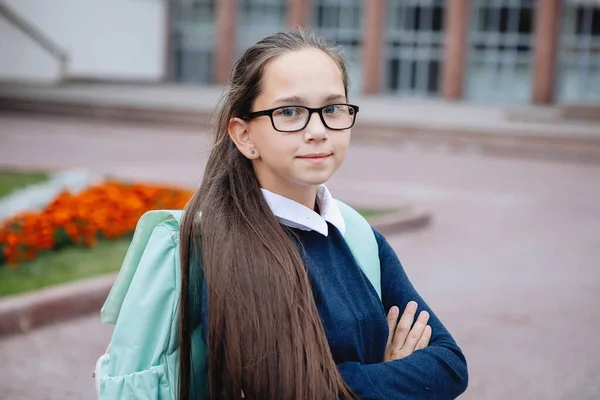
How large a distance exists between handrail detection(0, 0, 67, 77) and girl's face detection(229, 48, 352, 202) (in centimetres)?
2729

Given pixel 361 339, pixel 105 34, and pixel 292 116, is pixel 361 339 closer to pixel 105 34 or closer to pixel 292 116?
pixel 292 116

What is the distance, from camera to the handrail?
27.4 metres

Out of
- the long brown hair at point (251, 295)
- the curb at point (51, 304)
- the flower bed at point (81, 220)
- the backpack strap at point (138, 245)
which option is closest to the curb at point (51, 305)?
the curb at point (51, 304)

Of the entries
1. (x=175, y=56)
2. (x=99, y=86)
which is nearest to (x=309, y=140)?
(x=99, y=86)

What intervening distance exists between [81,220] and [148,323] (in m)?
5.02

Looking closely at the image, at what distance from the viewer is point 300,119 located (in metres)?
2.03

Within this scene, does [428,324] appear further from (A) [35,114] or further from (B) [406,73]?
(B) [406,73]

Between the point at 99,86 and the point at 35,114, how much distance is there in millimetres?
8098

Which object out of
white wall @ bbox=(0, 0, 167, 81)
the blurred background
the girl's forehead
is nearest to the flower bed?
the blurred background

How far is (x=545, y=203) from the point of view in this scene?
10727mm

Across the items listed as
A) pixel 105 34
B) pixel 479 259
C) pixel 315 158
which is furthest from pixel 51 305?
pixel 105 34

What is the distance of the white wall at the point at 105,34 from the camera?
31484mm

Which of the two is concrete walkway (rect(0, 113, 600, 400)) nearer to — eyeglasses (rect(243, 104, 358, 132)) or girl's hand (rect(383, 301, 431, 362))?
eyeglasses (rect(243, 104, 358, 132))

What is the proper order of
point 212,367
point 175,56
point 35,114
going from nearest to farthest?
point 212,367 → point 35,114 → point 175,56
